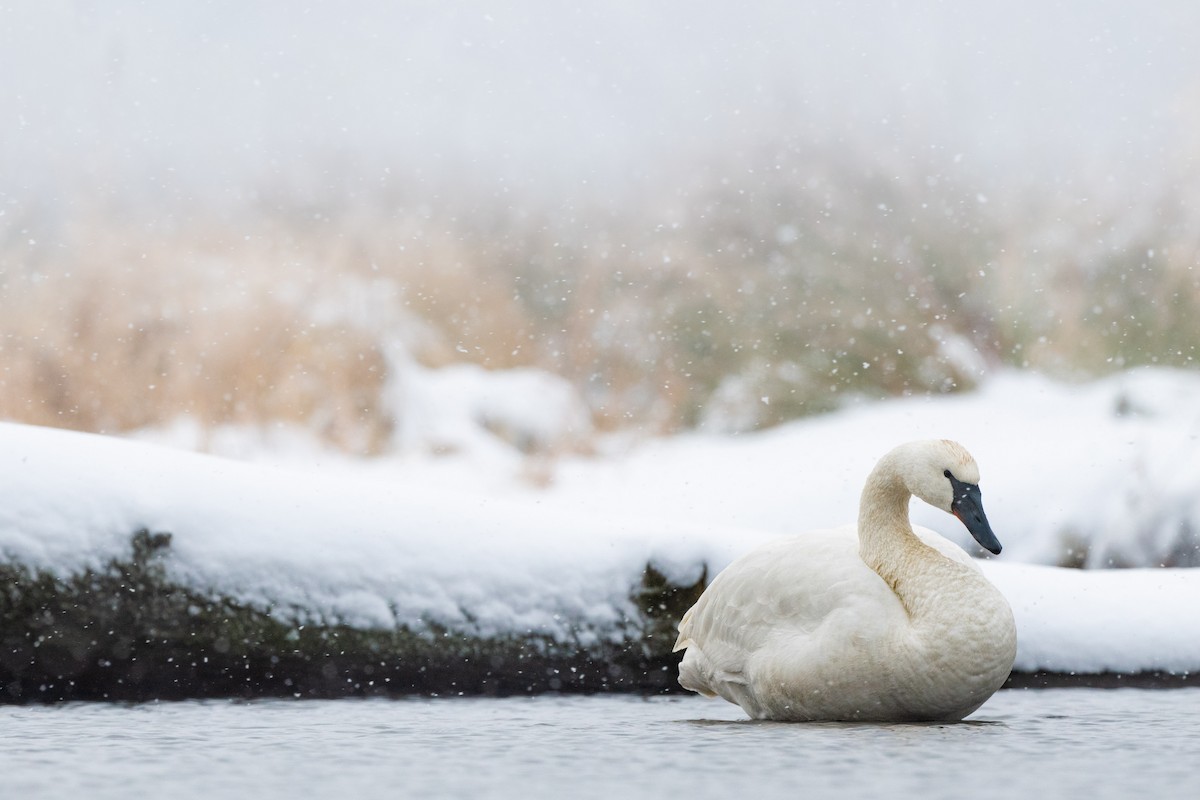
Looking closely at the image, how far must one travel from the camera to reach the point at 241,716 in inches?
181

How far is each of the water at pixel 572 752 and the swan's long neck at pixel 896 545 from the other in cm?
37

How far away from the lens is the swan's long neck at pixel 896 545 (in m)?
4.27

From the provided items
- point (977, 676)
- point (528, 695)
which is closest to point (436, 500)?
point (528, 695)

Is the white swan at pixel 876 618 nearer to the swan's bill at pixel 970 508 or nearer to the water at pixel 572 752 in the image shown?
the swan's bill at pixel 970 508

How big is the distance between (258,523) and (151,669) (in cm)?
58

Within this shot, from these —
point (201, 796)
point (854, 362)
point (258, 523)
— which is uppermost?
point (854, 362)

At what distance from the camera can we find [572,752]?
3.78 metres

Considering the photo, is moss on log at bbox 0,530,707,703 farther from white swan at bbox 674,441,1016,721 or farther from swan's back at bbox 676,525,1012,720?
white swan at bbox 674,441,1016,721

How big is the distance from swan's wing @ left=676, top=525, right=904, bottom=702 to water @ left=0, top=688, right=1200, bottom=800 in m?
0.20

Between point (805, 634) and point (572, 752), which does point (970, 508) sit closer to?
point (805, 634)

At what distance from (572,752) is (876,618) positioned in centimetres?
94

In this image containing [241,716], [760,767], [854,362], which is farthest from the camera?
[854,362]

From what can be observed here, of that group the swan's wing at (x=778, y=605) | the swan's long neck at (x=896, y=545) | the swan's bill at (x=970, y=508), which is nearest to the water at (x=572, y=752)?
the swan's wing at (x=778, y=605)

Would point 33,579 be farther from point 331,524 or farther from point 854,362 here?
point 854,362
